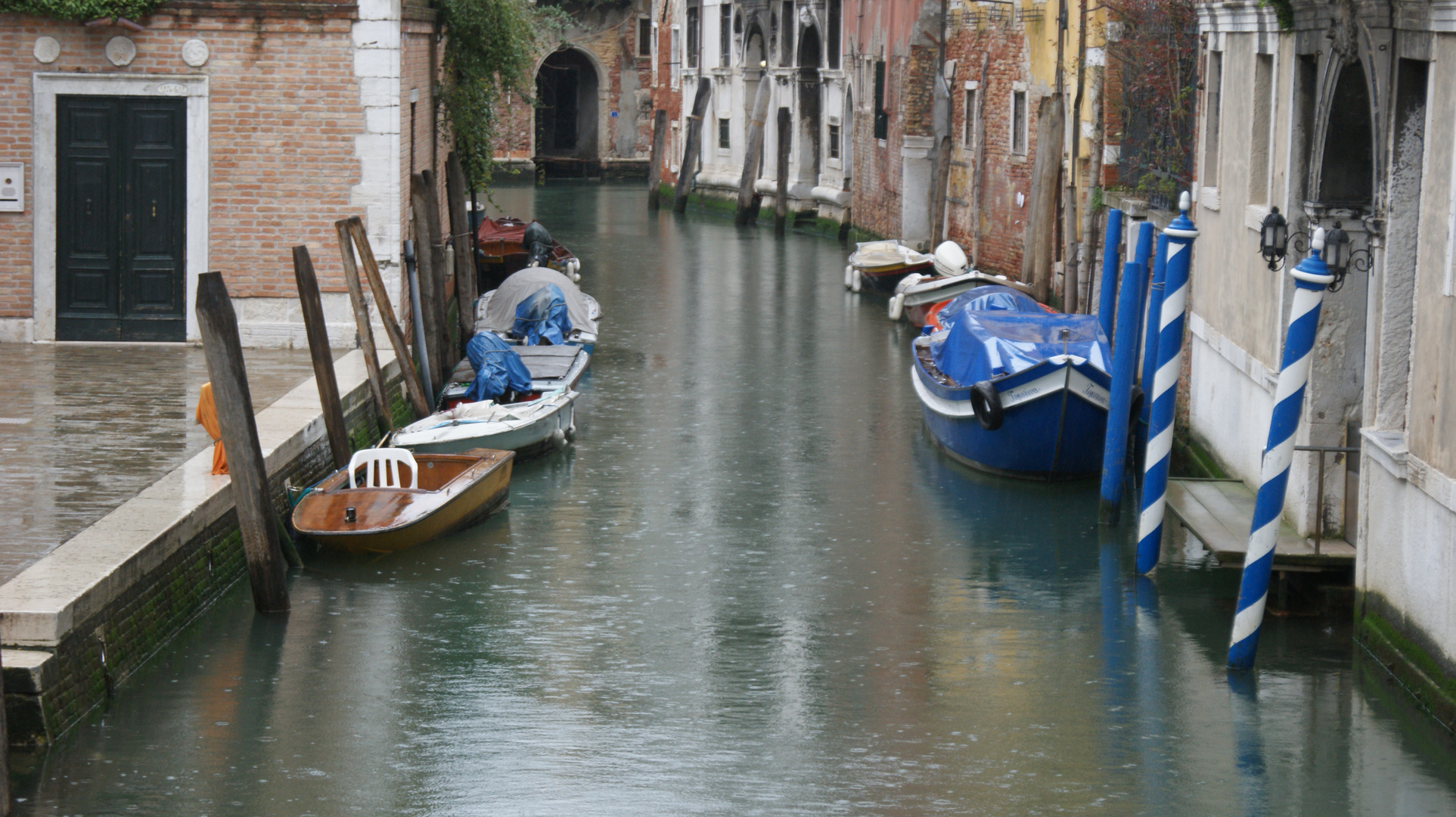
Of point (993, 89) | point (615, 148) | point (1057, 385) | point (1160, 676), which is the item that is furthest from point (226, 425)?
point (615, 148)

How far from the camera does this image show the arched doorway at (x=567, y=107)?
40.6 meters

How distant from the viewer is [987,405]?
37.7 feet

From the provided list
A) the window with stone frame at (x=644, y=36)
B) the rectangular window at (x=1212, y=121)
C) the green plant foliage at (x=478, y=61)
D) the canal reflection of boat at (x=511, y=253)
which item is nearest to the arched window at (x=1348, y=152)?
the rectangular window at (x=1212, y=121)

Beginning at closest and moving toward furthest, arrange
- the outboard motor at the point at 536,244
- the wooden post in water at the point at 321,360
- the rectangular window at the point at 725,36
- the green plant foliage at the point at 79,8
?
the wooden post in water at the point at 321,360 → the green plant foliage at the point at 79,8 → the outboard motor at the point at 536,244 → the rectangular window at the point at 725,36

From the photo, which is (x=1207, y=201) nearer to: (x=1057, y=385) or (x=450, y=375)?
(x=1057, y=385)

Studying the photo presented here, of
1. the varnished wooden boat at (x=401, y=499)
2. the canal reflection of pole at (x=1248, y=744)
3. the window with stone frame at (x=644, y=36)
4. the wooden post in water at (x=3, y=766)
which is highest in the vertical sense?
the window with stone frame at (x=644, y=36)

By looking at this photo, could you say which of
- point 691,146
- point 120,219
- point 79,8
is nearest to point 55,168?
point 120,219

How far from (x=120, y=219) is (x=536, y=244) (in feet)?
26.1

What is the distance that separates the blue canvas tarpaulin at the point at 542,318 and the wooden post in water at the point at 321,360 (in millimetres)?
4638

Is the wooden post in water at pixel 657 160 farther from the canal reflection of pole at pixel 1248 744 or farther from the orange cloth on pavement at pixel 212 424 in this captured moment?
the canal reflection of pole at pixel 1248 744

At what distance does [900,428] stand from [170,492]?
6682 mm

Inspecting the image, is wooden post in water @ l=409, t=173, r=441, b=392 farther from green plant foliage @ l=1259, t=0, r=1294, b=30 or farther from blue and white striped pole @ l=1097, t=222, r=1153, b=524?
green plant foliage @ l=1259, t=0, r=1294, b=30

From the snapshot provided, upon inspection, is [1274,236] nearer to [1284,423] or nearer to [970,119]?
[1284,423]

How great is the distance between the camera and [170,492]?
8148 mm
